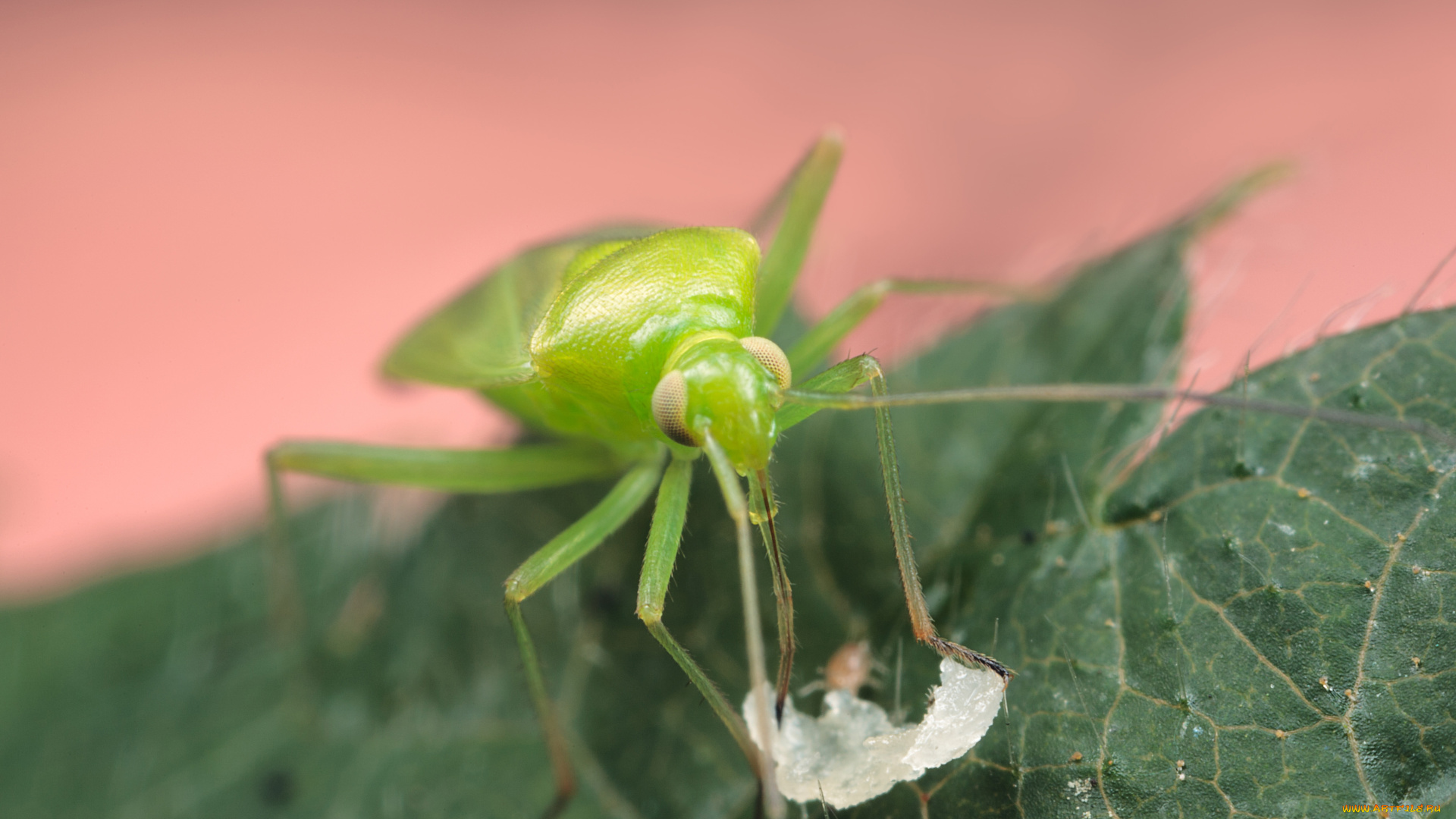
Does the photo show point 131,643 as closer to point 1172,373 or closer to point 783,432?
point 783,432

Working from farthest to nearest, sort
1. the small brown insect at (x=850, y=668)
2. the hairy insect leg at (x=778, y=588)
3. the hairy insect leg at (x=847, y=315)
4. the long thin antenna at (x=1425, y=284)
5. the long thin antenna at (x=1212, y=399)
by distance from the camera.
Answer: the hairy insect leg at (x=847, y=315), the small brown insect at (x=850, y=668), the hairy insect leg at (x=778, y=588), the long thin antenna at (x=1425, y=284), the long thin antenna at (x=1212, y=399)

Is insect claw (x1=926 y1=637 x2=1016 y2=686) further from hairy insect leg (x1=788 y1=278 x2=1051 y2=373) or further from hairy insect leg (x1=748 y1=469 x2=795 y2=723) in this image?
hairy insect leg (x1=788 y1=278 x2=1051 y2=373)

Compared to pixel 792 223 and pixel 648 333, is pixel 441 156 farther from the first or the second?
pixel 648 333

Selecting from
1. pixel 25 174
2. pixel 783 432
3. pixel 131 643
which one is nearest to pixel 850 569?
pixel 783 432

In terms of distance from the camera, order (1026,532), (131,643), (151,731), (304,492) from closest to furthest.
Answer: (1026,532) < (151,731) < (131,643) < (304,492)

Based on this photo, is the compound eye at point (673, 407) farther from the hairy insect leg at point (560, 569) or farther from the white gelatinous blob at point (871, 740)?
the white gelatinous blob at point (871, 740)

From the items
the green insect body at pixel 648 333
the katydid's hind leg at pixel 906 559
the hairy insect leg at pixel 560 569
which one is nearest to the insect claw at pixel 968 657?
the katydid's hind leg at pixel 906 559

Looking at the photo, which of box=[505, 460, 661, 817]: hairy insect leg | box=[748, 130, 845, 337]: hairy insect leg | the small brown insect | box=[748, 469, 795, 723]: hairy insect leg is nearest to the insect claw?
the small brown insect
